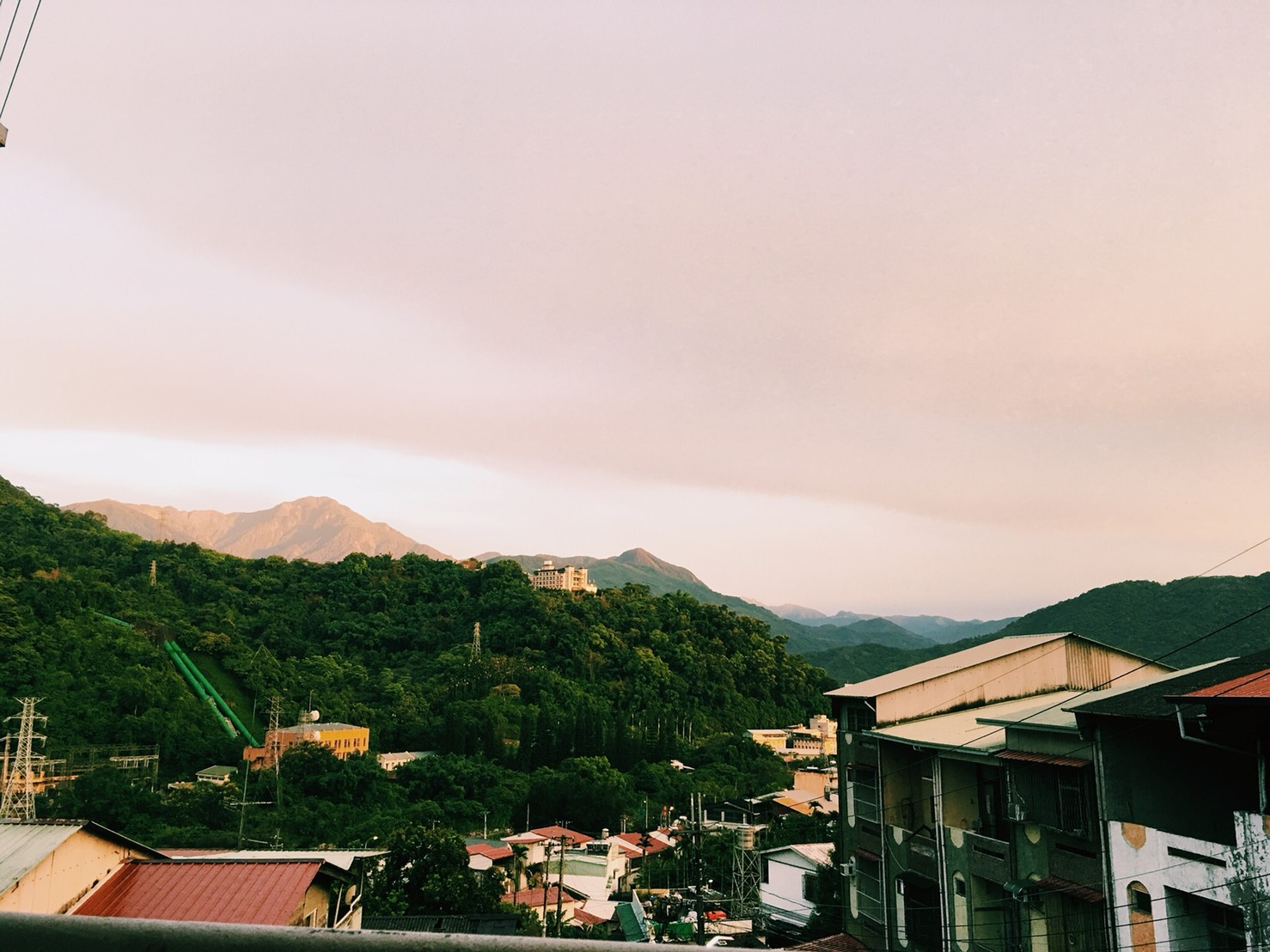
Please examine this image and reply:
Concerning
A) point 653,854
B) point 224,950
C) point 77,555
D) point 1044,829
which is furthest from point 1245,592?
point 77,555

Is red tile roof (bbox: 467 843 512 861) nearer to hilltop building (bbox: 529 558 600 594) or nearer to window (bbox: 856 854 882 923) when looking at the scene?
window (bbox: 856 854 882 923)

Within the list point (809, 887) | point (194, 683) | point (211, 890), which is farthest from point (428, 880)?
point (194, 683)

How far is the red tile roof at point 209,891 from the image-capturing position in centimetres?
761

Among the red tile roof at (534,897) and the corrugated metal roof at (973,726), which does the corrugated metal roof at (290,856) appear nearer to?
the corrugated metal roof at (973,726)

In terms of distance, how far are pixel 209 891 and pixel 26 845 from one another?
174cm

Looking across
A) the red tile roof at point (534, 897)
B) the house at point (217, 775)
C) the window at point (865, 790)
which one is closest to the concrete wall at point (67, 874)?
the window at point (865, 790)

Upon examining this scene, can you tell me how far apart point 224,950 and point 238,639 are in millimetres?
59750

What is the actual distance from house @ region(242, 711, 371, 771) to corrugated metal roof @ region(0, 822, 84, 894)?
30414 mm

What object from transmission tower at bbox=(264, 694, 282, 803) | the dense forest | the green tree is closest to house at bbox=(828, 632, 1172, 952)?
the green tree

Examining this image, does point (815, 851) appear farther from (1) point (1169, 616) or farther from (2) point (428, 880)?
(1) point (1169, 616)

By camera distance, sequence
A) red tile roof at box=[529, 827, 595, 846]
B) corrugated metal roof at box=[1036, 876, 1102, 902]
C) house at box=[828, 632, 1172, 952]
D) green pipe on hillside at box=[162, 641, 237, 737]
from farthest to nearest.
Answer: green pipe on hillside at box=[162, 641, 237, 737]
red tile roof at box=[529, 827, 595, 846]
house at box=[828, 632, 1172, 952]
corrugated metal roof at box=[1036, 876, 1102, 902]

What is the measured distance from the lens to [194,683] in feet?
153

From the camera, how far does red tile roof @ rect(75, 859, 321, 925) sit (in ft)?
25.0

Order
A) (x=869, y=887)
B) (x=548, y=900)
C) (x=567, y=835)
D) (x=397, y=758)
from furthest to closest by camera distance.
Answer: (x=397, y=758)
(x=567, y=835)
(x=548, y=900)
(x=869, y=887)
